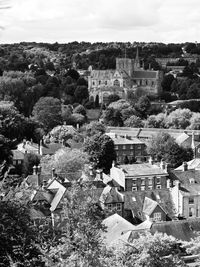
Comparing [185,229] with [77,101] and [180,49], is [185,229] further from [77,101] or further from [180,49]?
[180,49]

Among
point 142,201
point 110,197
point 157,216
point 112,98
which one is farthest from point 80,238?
point 112,98

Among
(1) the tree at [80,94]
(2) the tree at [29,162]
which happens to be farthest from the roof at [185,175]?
(1) the tree at [80,94]

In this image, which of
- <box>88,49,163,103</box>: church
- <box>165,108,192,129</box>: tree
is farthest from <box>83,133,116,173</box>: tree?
<box>88,49,163,103</box>: church

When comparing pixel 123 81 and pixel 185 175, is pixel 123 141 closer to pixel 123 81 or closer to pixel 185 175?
pixel 185 175

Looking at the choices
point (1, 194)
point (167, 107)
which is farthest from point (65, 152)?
point (167, 107)

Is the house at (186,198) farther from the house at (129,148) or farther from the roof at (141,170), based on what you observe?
the house at (129,148)

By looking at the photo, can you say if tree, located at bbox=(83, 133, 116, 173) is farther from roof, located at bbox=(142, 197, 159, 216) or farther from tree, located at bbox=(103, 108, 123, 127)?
tree, located at bbox=(103, 108, 123, 127)
